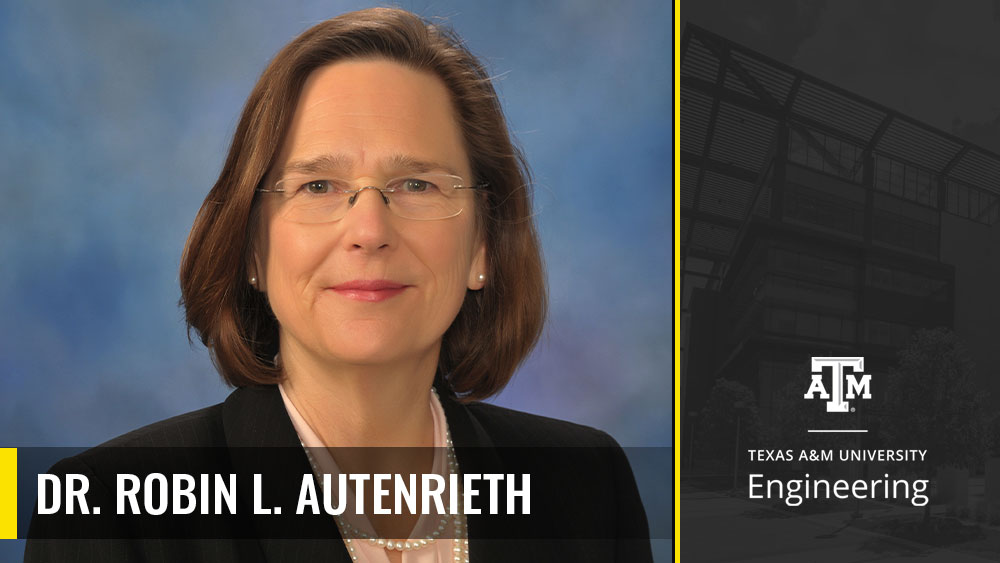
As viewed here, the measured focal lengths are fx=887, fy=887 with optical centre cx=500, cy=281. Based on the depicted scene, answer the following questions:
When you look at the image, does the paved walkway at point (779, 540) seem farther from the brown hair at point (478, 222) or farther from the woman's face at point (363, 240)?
the woman's face at point (363, 240)

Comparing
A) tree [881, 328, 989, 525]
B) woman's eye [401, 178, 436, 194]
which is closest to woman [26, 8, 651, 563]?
woman's eye [401, 178, 436, 194]

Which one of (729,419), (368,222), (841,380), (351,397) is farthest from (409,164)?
(841,380)

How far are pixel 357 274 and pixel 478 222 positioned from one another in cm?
35

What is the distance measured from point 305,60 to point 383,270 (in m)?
0.46

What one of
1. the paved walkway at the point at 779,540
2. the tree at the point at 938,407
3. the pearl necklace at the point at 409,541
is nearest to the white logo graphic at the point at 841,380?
the tree at the point at 938,407

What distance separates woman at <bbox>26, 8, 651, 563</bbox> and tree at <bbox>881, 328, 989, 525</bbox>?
112 centimetres

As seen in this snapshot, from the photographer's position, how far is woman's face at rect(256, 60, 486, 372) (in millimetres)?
1722

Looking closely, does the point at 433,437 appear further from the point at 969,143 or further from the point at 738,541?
the point at 969,143

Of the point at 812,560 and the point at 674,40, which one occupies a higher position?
the point at 674,40

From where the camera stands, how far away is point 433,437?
1991 mm

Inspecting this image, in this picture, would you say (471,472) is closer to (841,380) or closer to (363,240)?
(363,240)

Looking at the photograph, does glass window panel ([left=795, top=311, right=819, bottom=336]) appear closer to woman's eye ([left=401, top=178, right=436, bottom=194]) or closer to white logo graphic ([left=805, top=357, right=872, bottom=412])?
white logo graphic ([left=805, top=357, right=872, bottom=412])

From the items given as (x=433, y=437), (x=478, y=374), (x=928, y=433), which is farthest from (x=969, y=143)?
(x=433, y=437)

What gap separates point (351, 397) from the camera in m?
1.82
